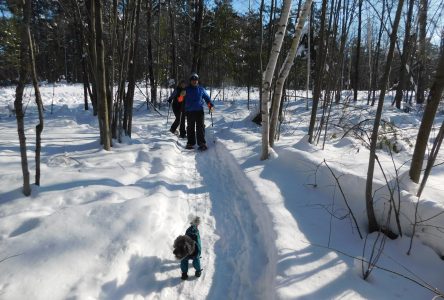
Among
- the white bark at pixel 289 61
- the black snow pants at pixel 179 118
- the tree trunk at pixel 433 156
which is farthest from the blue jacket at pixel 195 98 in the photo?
the tree trunk at pixel 433 156

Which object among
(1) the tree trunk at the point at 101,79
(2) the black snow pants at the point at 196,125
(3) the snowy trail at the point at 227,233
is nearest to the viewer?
(3) the snowy trail at the point at 227,233

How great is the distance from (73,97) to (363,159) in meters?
17.5

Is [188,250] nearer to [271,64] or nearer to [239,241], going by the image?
[239,241]

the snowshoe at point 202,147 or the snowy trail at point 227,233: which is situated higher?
the snowshoe at point 202,147

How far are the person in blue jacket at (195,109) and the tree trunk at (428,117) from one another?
5.09m

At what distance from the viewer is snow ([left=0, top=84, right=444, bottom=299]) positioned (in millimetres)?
2898

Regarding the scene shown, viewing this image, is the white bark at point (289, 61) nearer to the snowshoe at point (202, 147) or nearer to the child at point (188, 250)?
the snowshoe at point (202, 147)

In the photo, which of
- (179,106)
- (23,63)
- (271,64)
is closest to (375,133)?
(271,64)

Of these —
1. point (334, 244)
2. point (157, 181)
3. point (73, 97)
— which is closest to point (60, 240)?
point (157, 181)

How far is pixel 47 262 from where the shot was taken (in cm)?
284

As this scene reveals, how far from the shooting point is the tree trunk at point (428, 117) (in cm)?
381

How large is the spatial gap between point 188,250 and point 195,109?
5758 mm

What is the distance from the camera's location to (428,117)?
13.0 ft

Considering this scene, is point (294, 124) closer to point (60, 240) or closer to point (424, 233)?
point (424, 233)
